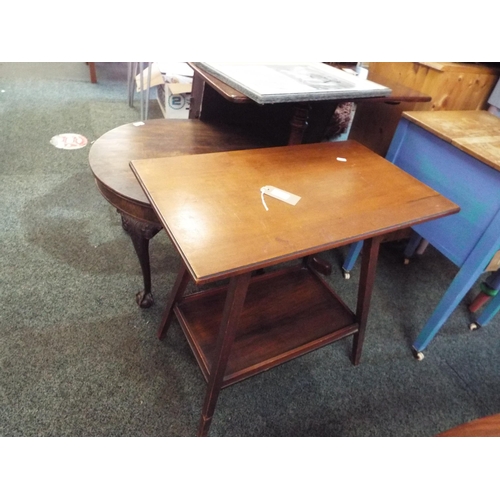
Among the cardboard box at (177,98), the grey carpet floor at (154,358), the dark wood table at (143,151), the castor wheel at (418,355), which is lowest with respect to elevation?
the grey carpet floor at (154,358)

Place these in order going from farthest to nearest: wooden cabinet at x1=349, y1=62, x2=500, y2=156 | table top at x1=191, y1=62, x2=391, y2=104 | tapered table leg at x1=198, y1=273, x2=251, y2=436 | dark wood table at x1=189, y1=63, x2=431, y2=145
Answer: dark wood table at x1=189, y1=63, x2=431, y2=145 → wooden cabinet at x1=349, y1=62, x2=500, y2=156 → table top at x1=191, y1=62, x2=391, y2=104 → tapered table leg at x1=198, y1=273, x2=251, y2=436

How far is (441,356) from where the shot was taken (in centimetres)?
124

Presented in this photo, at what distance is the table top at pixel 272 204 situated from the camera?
1.90 ft

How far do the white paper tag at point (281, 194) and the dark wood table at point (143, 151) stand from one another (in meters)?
0.33

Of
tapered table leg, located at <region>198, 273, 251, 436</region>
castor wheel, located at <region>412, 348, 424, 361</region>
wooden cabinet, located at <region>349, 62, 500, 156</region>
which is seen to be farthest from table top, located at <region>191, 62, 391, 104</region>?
castor wheel, located at <region>412, 348, 424, 361</region>

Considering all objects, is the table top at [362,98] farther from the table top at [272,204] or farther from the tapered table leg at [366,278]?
the tapered table leg at [366,278]

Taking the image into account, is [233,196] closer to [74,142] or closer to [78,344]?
[78,344]

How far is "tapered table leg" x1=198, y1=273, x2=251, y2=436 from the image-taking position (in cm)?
70

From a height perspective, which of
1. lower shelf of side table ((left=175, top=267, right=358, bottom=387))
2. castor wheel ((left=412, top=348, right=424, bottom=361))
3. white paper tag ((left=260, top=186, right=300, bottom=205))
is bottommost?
castor wheel ((left=412, top=348, right=424, bottom=361))

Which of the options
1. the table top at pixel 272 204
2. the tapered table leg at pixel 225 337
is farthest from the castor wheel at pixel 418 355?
the tapered table leg at pixel 225 337

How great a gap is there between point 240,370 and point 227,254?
17.3 inches

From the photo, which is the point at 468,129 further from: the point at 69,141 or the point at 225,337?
the point at 69,141

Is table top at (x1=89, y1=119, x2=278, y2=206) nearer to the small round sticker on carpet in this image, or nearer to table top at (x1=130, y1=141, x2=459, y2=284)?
table top at (x1=130, y1=141, x2=459, y2=284)

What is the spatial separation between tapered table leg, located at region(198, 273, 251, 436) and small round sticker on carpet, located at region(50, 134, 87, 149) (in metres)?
1.77
